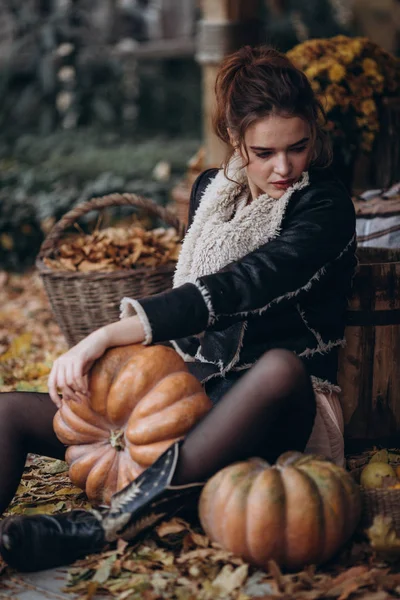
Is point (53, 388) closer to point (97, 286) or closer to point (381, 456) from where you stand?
point (381, 456)

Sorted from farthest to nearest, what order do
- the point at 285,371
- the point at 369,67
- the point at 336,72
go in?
the point at 369,67 < the point at 336,72 < the point at 285,371

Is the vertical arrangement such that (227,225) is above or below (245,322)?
above

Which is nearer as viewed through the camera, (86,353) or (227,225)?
(86,353)

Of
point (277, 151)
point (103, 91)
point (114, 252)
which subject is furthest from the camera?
point (103, 91)

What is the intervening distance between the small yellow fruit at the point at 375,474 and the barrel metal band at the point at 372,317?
0.55m

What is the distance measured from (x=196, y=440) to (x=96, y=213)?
4.48 meters

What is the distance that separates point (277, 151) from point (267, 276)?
0.40m

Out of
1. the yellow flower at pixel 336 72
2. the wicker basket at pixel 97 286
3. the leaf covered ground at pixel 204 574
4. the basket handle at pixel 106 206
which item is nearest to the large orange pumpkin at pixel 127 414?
the leaf covered ground at pixel 204 574

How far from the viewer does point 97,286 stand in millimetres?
4137

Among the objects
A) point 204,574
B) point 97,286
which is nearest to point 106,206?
point 97,286

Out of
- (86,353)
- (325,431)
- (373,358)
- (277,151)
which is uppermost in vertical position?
(277,151)

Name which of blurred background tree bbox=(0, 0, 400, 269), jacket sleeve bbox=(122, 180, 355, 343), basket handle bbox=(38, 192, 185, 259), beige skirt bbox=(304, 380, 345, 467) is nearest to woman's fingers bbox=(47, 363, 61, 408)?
jacket sleeve bbox=(122, 180, 355, 343)

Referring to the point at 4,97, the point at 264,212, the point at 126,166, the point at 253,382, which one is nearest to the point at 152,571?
the point at 253,382

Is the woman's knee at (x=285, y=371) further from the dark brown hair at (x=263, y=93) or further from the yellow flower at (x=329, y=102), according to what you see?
the yellow flower at (x=329, y=102)
